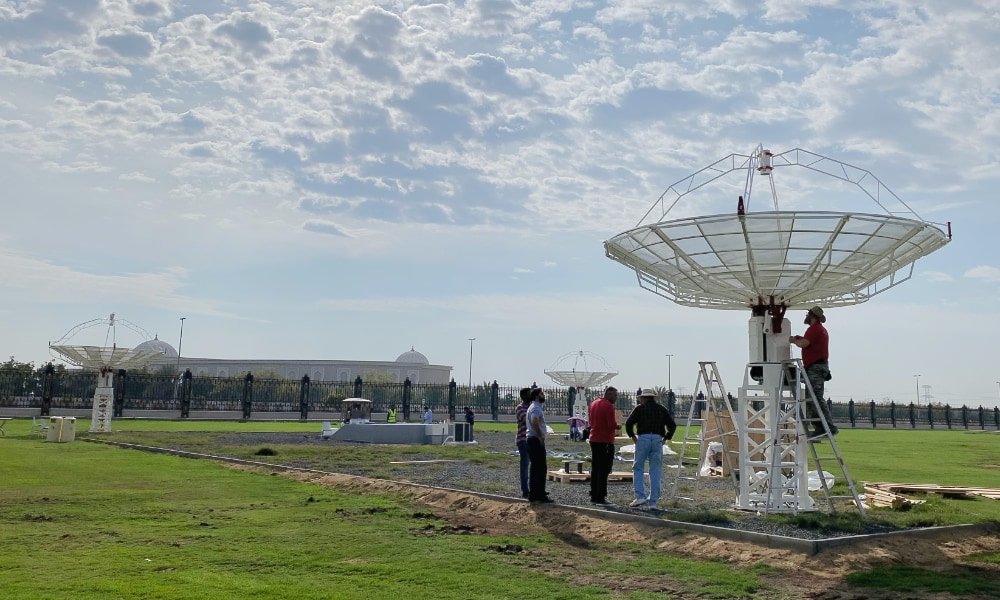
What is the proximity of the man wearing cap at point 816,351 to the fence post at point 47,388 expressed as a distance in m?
47.8

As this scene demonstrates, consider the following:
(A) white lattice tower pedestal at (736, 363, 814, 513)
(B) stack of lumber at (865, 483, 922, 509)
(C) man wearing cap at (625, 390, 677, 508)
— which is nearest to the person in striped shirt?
(C) man wearing cap at (625, 390, 677, 508)

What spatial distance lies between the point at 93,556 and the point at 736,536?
7.73 meters

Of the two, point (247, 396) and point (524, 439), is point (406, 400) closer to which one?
point (247, 396)

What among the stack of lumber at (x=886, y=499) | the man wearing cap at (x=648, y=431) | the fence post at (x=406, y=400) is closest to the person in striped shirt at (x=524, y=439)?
the man wearing cap at (x=648, y=431)

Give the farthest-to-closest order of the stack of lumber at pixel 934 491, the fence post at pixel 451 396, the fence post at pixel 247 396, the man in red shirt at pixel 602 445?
the fence post at pixel 451 396, the fence post at pixel 247 396, the stack of lumber at pixel 934 491, the man in red shirt at pixel 602 445

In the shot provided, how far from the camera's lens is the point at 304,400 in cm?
5897

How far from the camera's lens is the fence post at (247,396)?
55406mm

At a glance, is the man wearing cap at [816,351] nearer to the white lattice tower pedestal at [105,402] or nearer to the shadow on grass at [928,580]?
the shadow on grass at [928,580]

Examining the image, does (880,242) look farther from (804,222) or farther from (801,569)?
(801,569)

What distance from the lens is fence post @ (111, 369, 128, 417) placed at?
5212cm

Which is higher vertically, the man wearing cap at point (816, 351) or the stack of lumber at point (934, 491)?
the man wearing cap at point (816, 351)

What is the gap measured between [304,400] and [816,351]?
50.0 metres

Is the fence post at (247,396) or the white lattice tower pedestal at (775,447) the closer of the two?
the white lattice tower pedestal at (775,447)

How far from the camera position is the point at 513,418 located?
66.5m
